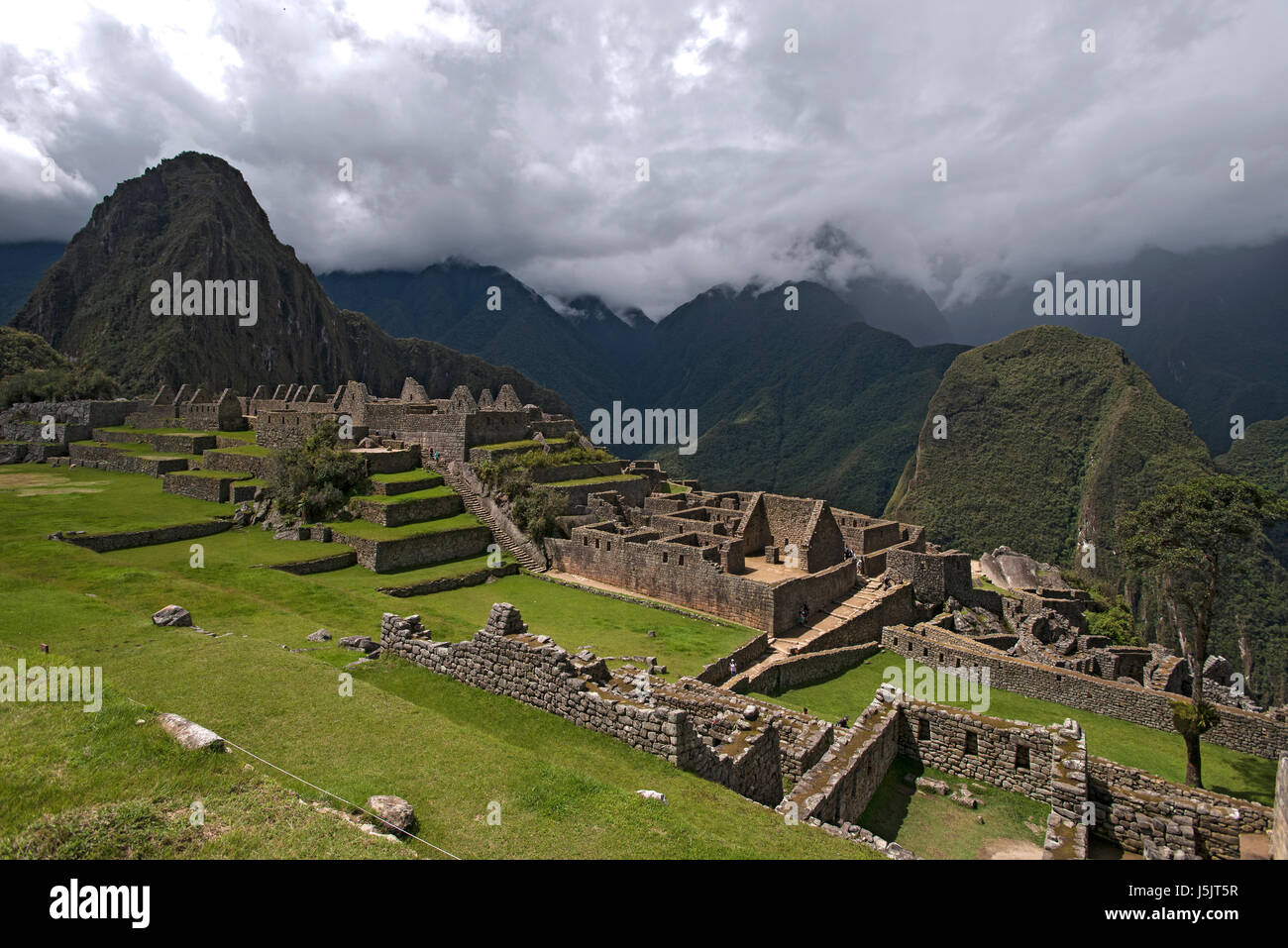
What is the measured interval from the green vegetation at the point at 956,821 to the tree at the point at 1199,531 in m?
6.40

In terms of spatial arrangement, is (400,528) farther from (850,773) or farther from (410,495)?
(850,773)

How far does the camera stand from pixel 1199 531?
14.4m

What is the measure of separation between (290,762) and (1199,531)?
1793 cm

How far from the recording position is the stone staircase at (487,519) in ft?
79.4

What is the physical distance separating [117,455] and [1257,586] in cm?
10006

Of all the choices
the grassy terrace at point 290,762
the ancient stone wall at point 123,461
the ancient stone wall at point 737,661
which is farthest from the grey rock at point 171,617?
the ancient stone wall at point 123,461

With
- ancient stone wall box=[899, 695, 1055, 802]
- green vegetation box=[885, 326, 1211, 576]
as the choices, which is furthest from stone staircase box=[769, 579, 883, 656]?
green vegetation box=[885, 326, 1211, 576]

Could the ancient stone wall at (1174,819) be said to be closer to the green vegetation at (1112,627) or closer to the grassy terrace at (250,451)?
the green vegetation at (1112,627)

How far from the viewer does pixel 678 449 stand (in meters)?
137

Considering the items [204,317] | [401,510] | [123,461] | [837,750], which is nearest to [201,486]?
[401,510]

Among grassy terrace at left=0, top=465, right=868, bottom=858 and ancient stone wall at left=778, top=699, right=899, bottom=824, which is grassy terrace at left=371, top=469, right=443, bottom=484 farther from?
ancient stone wall at left=778, top=699, right=899, bottom=824
